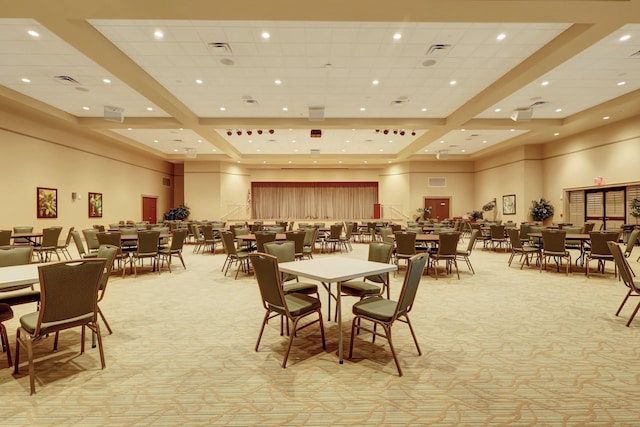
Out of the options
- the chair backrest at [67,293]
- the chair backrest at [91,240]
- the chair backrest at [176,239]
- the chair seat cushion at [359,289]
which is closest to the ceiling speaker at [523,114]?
the chair seat cushion at [359,289]

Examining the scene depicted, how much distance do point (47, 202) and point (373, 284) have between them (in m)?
12.6

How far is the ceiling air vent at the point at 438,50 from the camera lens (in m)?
6.33

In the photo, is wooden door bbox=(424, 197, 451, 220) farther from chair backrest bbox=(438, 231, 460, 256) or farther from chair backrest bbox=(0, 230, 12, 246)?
chair backrest bbox=(0, 230, 12, 246)

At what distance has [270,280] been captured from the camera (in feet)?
9.51

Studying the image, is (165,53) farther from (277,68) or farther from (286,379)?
(286,379)

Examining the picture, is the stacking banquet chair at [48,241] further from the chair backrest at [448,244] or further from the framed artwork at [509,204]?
the framed artwork at [509,204]

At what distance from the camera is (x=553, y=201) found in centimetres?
1478

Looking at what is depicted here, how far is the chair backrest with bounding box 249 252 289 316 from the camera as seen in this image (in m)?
2.79

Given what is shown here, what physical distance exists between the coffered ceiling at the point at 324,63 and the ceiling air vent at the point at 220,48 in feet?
0.13

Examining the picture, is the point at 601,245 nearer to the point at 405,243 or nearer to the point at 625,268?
the point at 625,268

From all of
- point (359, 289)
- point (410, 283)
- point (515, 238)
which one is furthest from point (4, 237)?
point (515, 238)

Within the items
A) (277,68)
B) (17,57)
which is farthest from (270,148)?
(17,57)

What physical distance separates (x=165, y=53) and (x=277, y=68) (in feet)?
7.57

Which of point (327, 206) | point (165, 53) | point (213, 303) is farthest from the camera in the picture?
point (327, 206)
